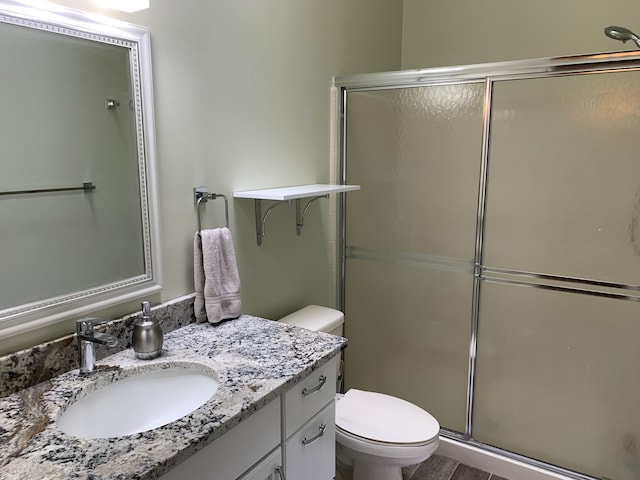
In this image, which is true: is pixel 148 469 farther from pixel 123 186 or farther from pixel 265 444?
pixel 123 186

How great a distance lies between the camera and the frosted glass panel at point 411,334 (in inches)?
92.4

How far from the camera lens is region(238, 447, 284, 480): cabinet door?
4.04 feet

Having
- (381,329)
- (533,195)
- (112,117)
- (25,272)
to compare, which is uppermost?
(112,117)

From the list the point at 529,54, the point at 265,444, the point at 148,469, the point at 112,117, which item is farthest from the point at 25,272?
the point at 529,54

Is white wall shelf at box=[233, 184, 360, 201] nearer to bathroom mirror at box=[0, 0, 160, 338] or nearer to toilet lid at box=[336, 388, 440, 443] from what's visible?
bathroom mirror at box=[0, 0, 160, 338]

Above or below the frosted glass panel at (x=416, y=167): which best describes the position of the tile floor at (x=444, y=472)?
below

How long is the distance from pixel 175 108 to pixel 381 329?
154 cm

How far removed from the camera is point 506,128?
6.82ft

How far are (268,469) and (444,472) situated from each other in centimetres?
134

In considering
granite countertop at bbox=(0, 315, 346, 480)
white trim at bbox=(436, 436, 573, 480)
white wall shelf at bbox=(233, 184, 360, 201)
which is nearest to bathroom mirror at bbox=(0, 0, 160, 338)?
granite countertop at bbox=(0, 315, 346, 480)

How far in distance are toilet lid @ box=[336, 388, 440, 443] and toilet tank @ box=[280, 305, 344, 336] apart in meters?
0.30

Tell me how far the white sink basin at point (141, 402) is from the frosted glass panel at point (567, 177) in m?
1.42

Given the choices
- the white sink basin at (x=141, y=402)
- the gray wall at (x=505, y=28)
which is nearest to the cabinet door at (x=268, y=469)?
the white sink basin at (x=141, y=402)

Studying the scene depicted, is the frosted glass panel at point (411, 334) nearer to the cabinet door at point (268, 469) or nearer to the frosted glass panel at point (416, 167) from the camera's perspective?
the frosted glass panel at point (416, 167)
